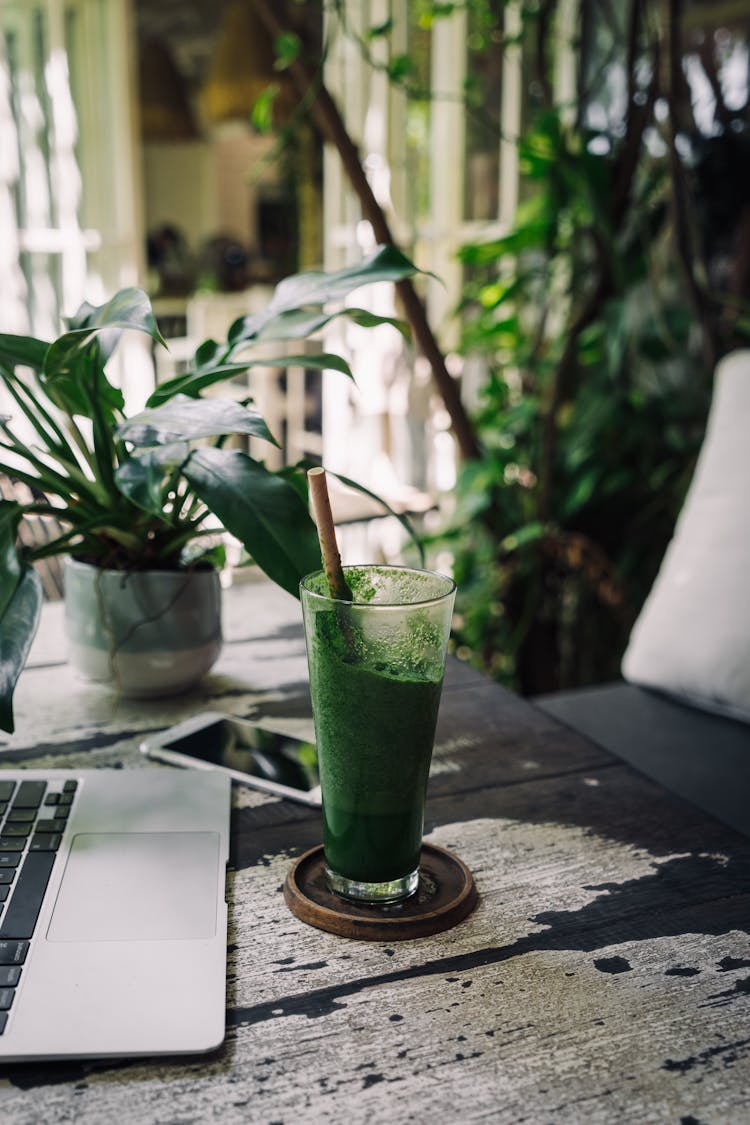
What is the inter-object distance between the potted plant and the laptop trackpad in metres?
0.11

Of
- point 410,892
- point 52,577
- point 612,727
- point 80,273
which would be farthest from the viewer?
point 80,273

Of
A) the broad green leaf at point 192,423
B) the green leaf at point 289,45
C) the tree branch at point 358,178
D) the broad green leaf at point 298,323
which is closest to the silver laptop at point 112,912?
the broad green leaf at point 192,423

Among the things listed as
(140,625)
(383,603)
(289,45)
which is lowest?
(140,625)

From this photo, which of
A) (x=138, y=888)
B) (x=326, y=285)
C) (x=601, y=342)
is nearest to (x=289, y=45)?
(x=601, y=342)

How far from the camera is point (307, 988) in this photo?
0.56m

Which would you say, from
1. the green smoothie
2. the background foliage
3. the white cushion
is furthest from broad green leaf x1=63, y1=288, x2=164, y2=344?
the background foliage

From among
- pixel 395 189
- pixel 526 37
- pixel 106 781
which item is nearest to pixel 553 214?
pixel 526 37

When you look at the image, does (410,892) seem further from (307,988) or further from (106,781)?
(106,781)

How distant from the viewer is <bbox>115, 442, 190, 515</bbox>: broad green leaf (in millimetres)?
734

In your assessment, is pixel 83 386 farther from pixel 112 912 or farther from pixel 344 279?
pixel 112 912

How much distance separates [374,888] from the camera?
633 millimetres

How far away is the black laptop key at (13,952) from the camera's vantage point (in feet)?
1.81

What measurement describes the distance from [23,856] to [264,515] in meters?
0.28

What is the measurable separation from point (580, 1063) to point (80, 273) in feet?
12.4
